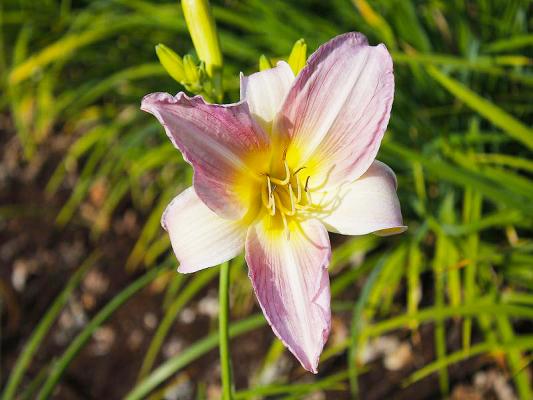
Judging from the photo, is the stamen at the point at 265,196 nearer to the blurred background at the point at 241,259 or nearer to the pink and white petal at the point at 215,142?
the pink and white petal at the point at 215,142

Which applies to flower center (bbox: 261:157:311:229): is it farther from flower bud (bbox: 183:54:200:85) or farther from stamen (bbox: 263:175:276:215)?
flower bud (bbox: 183:54:200:85)

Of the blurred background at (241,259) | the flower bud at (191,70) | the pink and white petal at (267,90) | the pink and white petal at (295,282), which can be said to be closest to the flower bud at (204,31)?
the flower bud at (191,70)

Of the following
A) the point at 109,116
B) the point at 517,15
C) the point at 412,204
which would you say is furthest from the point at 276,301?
the point at 109,116

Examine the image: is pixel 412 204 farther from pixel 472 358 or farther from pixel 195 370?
pixel 195 370

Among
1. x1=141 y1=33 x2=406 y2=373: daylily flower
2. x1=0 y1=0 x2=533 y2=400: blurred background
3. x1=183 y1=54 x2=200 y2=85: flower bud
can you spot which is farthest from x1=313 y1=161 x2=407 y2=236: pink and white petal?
x1=0 y1=0 x2=533 y2=400: blurred background

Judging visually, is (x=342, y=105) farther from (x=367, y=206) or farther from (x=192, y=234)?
(x=192, y=234)
